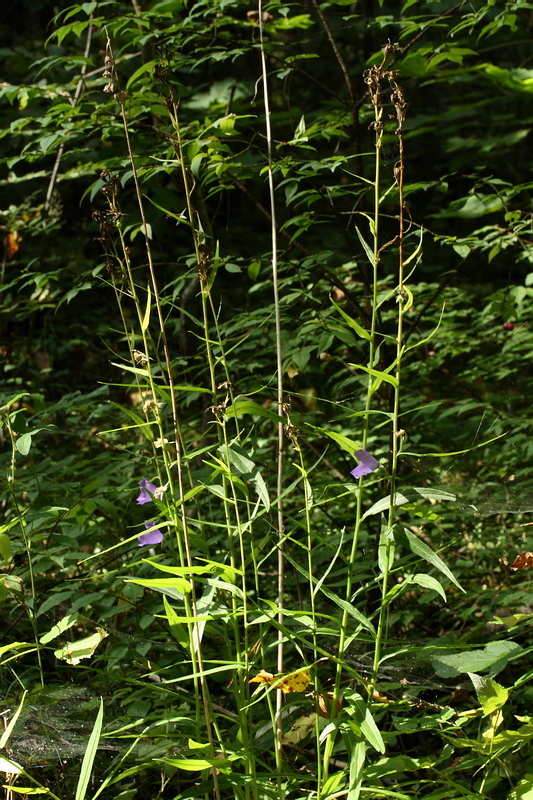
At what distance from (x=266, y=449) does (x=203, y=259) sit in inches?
67.0

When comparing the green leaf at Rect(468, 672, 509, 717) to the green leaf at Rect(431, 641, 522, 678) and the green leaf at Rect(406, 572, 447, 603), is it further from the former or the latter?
the green leaf at Rect(406, 572, 447, 603)

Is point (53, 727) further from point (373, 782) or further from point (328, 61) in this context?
point (328, 61)

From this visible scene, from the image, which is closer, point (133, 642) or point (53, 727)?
point (53, 727)

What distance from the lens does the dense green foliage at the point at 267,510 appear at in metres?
0.92

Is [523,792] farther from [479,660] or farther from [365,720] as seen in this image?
[365,720]

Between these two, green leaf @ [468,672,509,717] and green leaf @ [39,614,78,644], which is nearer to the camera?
green leaf @ [468,672,509,717]

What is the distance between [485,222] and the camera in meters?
6.02

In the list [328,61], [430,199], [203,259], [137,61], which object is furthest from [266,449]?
[328,61]

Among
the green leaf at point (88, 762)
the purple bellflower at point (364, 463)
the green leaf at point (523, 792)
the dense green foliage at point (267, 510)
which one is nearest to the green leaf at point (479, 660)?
the dense green foliage at point (267, 510)

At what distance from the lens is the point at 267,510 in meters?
0.86

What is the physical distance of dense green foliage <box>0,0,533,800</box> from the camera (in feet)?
3.01

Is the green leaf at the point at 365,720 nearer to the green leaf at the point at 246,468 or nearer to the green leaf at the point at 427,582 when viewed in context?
the green leaf at the point at 427,582

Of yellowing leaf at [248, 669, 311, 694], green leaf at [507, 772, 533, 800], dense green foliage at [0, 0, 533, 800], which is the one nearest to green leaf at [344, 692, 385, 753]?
dense green foliage at [0, 0, 533, 800]

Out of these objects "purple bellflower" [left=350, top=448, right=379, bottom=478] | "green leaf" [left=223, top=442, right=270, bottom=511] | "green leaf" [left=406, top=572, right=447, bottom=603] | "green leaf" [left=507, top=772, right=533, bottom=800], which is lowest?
"green leaf" [left=507, top=772, right=533, bottom=800]
